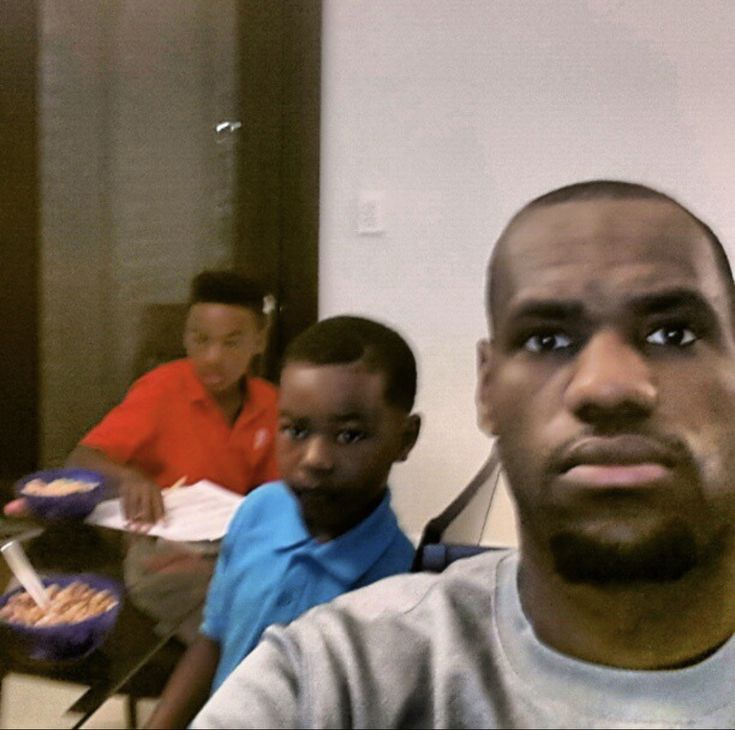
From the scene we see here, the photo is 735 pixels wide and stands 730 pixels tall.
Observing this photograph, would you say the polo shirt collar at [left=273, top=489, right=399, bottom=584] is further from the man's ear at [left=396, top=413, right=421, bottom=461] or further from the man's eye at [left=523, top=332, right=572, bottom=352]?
the man's eye at [left=523, top=332, right=572, bottom=352]

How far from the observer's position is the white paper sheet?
600mm

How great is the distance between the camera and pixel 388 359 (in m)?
0.56

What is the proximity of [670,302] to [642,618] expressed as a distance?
179 millimetres

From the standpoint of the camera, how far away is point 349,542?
0.54 meters

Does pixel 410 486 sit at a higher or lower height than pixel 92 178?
lower

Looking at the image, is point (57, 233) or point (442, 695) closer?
point (442, 695)


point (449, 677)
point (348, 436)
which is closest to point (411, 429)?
point (348, 436)

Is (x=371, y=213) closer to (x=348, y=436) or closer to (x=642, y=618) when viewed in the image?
(x=348, y=436)

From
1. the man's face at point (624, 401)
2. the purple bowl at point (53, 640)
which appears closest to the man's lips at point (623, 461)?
the man's face at point (624, 401)

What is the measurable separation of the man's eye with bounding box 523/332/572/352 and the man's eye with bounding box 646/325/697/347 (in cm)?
4

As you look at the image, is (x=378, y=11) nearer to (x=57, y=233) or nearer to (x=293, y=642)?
(x=57, y=233)

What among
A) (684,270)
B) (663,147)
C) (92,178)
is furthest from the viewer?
(92,178)

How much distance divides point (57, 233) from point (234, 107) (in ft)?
0.65

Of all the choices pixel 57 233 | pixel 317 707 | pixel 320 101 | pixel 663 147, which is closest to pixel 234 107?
pixel 320 101
